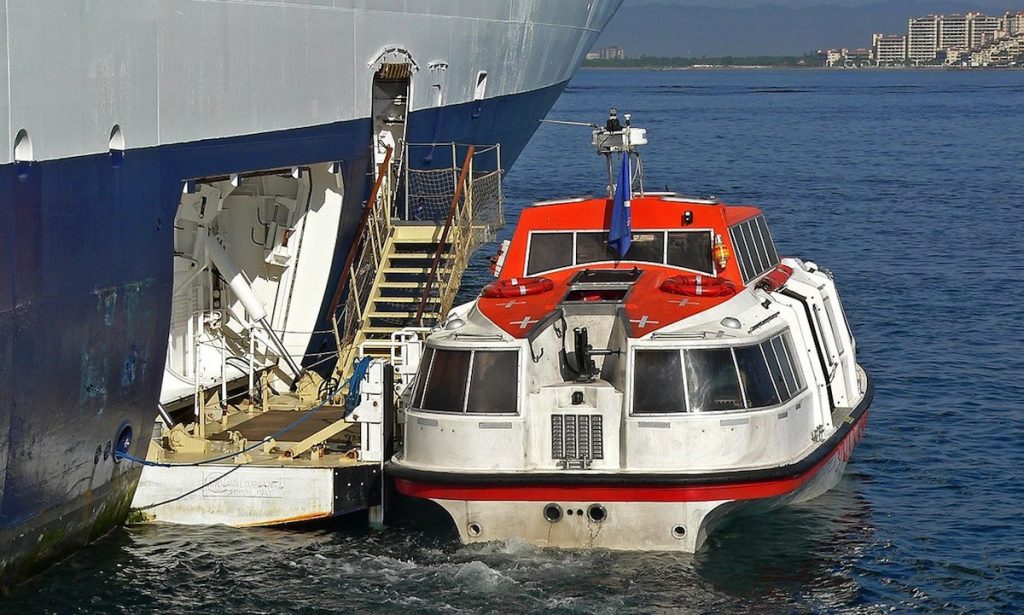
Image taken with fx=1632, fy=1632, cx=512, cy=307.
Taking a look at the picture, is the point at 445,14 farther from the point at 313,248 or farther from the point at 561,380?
the point at 561,380

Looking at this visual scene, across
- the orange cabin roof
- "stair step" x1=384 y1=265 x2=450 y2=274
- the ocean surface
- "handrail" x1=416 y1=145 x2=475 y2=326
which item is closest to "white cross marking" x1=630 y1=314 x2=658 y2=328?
the orange cabin roof

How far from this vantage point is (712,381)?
57.1 feet

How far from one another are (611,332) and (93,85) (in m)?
6.25

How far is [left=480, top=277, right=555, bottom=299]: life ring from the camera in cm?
1958

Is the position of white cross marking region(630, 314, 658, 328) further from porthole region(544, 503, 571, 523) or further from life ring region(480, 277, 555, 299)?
porthole region(544, 503, 571, 523)

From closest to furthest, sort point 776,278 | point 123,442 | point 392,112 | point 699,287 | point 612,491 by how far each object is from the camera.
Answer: point 612,491 → point 123,442 → point 699,287 → point 776,278 → point 392,112

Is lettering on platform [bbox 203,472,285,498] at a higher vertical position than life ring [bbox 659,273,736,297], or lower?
lower

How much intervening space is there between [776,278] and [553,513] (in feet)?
19.7

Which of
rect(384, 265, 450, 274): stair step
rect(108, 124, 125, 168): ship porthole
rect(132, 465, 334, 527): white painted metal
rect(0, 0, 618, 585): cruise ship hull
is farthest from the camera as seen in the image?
rect(384, 265, 450, 274): stair step

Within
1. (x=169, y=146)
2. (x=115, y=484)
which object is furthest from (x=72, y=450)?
(x=169, y=146)

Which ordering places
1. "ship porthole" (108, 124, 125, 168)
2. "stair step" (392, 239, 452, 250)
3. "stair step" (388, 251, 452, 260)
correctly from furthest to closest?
"stair step" (392, 239, 452, 250)
"stair step" (388, 251, 452, 260)
"ship porthole" (108, 124, 125, 168)

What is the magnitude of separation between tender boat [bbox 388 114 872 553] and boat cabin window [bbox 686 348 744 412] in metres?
0.01

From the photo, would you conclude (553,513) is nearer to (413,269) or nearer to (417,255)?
(413,269)

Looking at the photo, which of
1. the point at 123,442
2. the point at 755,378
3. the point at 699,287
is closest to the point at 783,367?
the point at 755,378
